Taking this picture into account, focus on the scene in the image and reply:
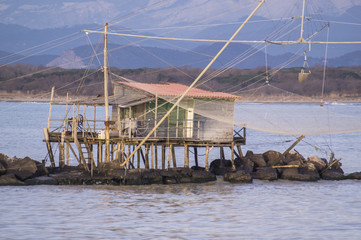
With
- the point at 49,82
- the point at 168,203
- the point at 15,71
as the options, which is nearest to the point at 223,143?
the point at 168,203

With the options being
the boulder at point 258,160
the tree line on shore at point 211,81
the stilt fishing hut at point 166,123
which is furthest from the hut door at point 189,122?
the tree line on shore at point 211,81

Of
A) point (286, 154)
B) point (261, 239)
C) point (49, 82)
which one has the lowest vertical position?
point (261, 239)

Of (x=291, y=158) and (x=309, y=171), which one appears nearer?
(x=309, y=171)

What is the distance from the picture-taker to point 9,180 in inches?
1272

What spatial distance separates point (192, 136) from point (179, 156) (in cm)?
1849

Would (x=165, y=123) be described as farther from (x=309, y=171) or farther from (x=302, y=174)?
(x=309, y=171)

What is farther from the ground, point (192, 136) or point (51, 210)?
point (192, 136)

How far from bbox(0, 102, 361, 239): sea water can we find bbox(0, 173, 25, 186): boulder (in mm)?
505

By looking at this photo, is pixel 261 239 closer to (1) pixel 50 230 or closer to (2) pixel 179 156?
(1) pixel 50 230

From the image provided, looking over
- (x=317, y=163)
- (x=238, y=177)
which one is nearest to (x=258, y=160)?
(x=238, y=177)

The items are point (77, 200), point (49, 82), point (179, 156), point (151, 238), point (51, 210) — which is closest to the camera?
point (151, 238)

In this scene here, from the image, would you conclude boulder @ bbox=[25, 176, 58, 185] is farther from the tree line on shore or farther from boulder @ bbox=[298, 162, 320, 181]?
the tree line on shore

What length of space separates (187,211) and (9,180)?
10160 millimetres

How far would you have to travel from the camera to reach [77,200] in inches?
1163
